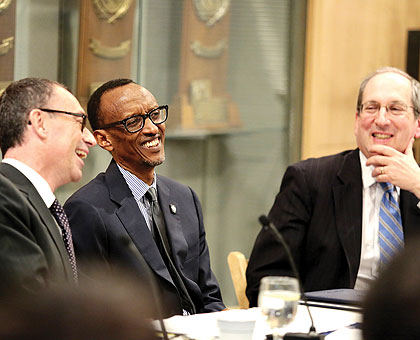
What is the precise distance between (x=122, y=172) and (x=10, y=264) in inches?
32.7

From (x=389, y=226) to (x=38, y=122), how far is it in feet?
4.87

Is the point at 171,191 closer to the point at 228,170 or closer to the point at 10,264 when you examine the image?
the point at 10,264

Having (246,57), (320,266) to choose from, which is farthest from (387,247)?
(246,57)

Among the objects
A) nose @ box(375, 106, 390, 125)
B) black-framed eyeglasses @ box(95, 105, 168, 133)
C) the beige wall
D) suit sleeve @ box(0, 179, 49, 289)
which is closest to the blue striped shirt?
black-framed eyeglasses @ box(95, 105, 168, 133)

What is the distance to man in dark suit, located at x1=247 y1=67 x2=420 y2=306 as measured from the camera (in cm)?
304

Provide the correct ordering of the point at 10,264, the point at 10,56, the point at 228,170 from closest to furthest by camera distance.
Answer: the point at 10,264, the point at 10,56, the point at 228,170

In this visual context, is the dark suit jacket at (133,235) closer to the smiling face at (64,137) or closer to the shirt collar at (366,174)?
the smiling face at (64,137)

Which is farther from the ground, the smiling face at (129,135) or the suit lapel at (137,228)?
the smiling face at (129,135)

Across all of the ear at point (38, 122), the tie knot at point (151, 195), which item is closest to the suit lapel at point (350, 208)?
the tie knot at point (151, 195)

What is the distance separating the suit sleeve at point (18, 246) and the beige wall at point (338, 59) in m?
3.42

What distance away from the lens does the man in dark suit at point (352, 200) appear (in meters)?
3.04

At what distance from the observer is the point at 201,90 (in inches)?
187

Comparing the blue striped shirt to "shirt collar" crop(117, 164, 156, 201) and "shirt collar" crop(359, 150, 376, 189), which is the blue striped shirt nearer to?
"shirt collar" crop(117, 164, 156, 201)

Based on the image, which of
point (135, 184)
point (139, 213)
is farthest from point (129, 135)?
point (139, 213)
